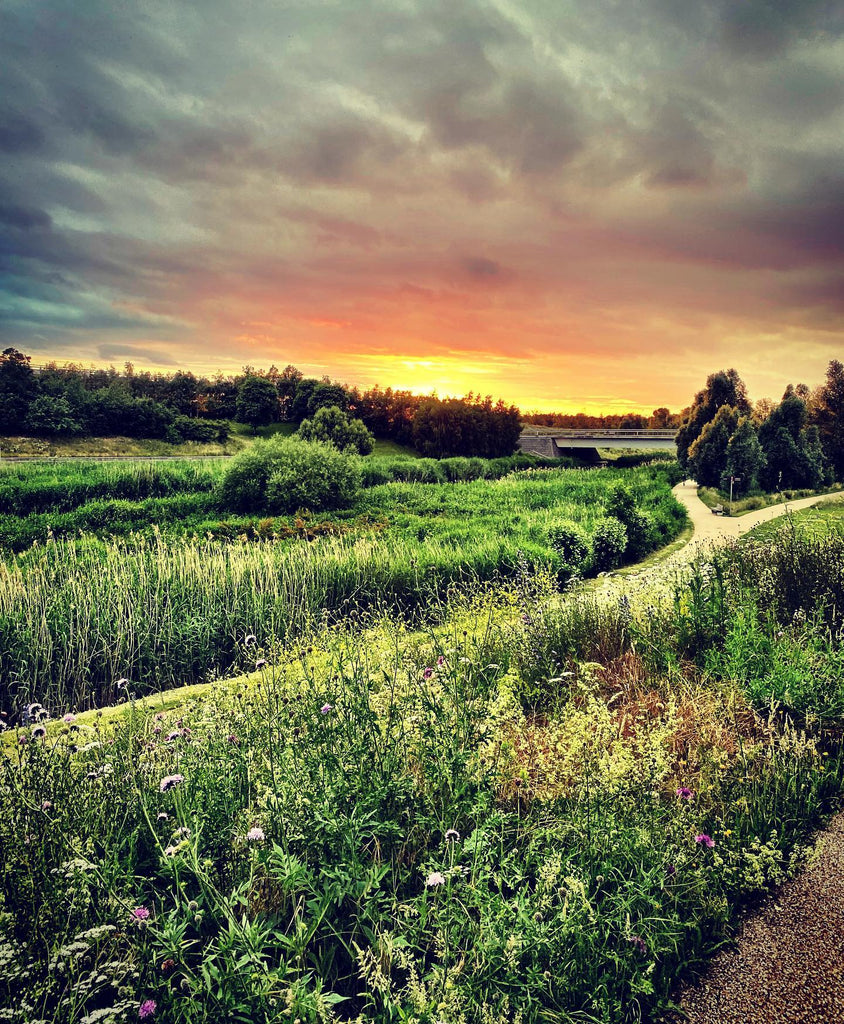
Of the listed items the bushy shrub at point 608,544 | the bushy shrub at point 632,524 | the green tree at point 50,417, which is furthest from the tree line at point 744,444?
the green tree at point 50,417

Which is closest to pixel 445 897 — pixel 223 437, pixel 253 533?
pixel 253 533

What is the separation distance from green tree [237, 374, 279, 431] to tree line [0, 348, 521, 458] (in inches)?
4.1

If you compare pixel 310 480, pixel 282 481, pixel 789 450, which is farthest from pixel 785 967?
pixel 789 450

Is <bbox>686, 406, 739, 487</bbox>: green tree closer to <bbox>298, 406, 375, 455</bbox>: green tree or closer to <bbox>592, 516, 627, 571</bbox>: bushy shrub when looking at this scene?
<bbox>592, 516, 627, 571</bbox>: bushy shrub

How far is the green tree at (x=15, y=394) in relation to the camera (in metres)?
36.2

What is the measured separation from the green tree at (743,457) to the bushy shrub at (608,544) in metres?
14.7

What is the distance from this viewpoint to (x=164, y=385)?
55.8 metres

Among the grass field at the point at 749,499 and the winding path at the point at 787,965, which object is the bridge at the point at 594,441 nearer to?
the grass field at the point at 749,499

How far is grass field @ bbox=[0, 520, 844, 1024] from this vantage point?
197 centimetres

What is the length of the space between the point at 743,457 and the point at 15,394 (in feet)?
140

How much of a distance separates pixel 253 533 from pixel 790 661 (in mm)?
11668

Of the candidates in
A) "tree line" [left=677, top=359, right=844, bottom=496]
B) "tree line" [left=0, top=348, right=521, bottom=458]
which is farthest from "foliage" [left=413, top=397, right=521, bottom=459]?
"tree line" [left=677, top=359, right=844, bottom=496]

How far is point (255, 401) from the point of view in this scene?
59.2 m

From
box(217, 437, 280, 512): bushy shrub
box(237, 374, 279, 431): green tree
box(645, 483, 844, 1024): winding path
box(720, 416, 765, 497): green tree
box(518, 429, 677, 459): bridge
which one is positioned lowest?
box(645, 483, 844, 1024): winding path
